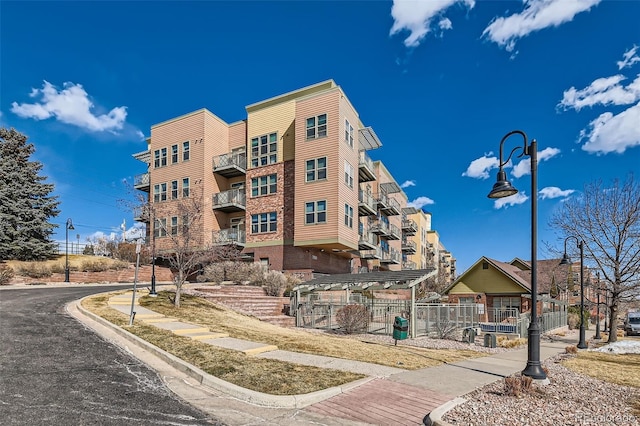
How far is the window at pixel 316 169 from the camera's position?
102 ft

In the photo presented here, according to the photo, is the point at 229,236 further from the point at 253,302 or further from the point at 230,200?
the point at 253,302

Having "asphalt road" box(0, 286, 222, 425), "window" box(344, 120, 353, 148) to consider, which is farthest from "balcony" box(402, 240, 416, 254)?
"asphalt road" box(0, 286, 222, 425)

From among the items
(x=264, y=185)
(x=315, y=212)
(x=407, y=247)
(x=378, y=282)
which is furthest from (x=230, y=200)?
(x=407, y=247)

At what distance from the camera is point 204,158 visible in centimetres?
3588

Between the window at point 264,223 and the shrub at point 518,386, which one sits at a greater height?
the window at point 264,223

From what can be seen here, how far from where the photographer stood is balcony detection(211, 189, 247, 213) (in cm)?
3488

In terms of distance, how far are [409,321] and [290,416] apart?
44.2 feet

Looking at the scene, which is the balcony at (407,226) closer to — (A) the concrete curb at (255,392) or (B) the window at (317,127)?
(B) the window at (317,127)

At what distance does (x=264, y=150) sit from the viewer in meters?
35.4

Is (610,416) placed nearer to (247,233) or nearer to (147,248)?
(247,233)

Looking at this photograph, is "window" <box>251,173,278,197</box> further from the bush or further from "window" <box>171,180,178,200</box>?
the bush

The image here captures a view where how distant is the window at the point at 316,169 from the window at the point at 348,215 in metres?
3.23

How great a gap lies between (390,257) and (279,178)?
1845 centimetres

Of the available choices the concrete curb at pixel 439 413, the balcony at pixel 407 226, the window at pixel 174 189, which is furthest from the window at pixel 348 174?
the concrete curb at pixel 439 413
